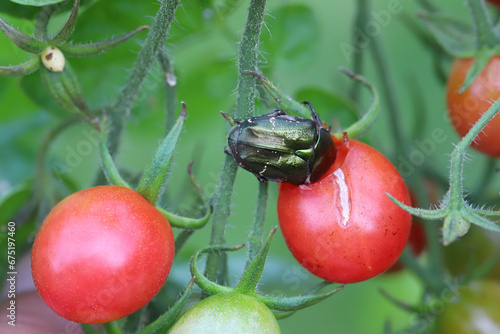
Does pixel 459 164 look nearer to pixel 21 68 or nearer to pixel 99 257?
pixel 99 257

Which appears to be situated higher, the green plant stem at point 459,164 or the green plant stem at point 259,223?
the green plant stem at point 459,164

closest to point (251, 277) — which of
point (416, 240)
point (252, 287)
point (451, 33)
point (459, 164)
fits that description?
point (252, 287)

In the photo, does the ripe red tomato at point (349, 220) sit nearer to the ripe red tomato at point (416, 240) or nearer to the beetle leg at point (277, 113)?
the beetle leg at point (277, 113)

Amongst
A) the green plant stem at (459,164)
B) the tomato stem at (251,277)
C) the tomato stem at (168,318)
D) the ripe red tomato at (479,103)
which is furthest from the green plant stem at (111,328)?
the ripe red tomato at (479,103)

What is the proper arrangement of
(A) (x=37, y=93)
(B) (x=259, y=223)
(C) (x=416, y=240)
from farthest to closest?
(C) (x=416, y=240), (A) (x=37, y=93), (B) (x=259, y=223)

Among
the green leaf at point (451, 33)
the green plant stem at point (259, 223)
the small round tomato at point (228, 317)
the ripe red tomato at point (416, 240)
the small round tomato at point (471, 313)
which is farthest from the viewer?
the ripe red tomato at point (416, 240)

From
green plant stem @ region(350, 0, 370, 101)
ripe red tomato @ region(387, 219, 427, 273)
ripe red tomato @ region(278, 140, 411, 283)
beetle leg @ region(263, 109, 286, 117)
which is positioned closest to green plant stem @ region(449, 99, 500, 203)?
ripe red tomato @ region(278, 140, 411, 283)
